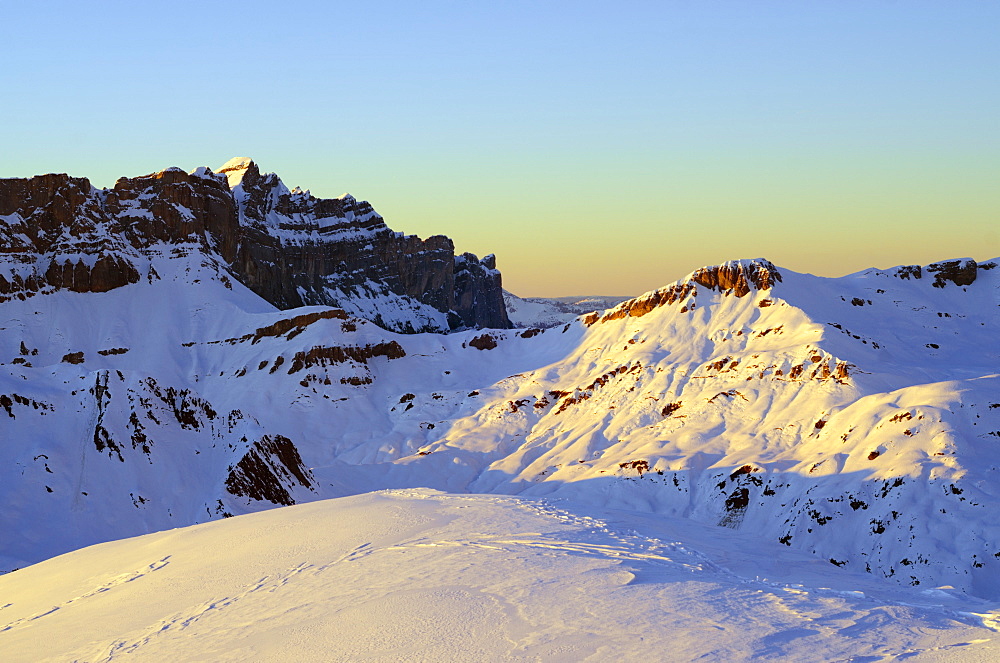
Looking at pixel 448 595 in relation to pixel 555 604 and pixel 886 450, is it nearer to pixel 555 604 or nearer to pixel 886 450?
pixel 555 604

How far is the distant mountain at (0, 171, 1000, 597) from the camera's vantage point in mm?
79688

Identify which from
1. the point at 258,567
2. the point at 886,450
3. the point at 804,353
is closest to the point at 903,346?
the point at 804,353

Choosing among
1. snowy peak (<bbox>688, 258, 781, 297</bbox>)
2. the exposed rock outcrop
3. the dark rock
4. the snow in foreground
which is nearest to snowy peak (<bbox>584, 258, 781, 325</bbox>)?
snowy peak (<bbox>688, 258, 781, 297</bbox>)

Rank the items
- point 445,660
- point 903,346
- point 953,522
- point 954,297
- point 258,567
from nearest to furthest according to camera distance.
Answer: point 445,660
point 258,567
point 953,522
point 903,346
point 954,297

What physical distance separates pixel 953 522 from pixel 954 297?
90.4 metres

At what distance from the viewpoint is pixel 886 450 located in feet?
322

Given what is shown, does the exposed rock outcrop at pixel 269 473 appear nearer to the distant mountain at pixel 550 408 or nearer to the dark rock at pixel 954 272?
the distant mountain at pixel 550 408

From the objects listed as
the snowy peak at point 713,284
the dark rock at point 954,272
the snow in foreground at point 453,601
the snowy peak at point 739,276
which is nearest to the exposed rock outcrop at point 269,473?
the snow in foreground at point 453,601

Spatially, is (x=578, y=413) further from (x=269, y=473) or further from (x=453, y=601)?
(x=453, y=601)

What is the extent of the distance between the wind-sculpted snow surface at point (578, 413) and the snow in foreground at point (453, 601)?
24.7m

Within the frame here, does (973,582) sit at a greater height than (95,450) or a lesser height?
lesser

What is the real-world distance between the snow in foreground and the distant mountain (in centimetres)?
3327

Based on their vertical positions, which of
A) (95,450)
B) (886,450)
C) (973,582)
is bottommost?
(973,582)

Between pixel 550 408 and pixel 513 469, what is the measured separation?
2231 cm
